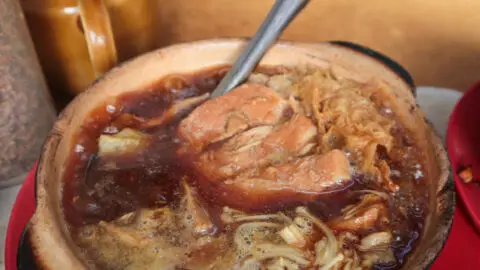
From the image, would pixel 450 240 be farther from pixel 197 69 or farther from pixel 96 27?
pixel 96 27

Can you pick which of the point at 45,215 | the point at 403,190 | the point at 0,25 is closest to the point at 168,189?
the point at 45,215

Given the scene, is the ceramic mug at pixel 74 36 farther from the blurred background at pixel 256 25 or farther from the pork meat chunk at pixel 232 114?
the pork meat chunk at pixel 232 114

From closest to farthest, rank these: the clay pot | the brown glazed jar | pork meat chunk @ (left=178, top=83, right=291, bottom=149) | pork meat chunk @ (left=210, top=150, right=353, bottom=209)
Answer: the clay pot
pork meat chunk @ (left=210, top=150, right=353, bottom=209)
pork meat chunk @ (left=178, top=83, right=291, bottom=149)
the brown glazed jar

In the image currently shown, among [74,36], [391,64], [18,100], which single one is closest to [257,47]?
[391,64]

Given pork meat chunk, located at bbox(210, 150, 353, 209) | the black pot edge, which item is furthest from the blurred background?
pork meat chunk, located at bbox(210, 150, 353, 209)

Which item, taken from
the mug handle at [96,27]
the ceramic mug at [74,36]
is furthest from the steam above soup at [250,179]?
the ceramic mug at [74,36]

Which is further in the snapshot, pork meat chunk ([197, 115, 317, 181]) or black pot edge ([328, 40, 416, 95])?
black pot edge ([328, 40, 416, 95])

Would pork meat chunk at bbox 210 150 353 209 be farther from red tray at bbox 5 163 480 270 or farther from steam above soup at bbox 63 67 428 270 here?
red tray at bbox 5 163 480 270
